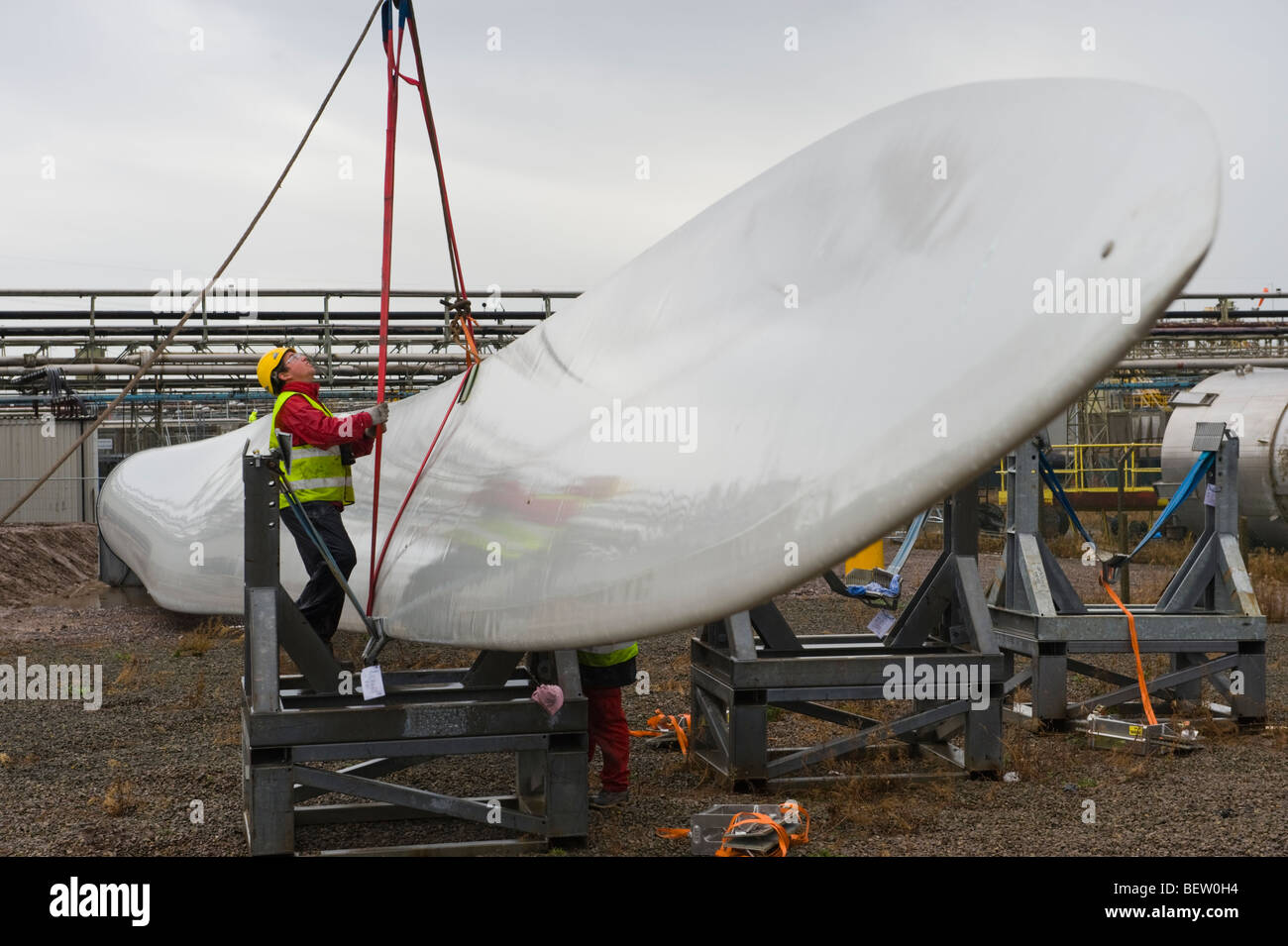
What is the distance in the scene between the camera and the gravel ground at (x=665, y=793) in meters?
4.57

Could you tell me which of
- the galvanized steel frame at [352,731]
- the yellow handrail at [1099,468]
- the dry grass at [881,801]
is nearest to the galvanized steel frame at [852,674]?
the dry grass at [881,801]

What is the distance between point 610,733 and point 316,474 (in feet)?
5.56

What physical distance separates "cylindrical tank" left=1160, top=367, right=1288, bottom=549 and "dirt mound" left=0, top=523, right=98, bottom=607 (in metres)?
15.1

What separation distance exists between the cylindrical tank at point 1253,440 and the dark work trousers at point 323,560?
12.8 meters

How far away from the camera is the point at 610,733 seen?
5.07 m

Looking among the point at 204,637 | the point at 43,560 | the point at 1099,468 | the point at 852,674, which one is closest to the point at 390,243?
the point at 852,674

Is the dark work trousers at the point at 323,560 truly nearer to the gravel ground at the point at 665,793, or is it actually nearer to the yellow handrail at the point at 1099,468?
the gravel ground at the point at 665,793

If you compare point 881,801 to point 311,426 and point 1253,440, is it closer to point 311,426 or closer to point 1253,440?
point 311,426

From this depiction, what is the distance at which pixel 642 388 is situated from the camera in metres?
3.31

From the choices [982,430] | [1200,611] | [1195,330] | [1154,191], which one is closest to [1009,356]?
[982,430]

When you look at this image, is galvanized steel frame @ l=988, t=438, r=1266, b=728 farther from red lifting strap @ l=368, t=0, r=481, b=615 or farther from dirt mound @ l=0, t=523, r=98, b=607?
dirt mound @ l=0, t=523, r=98, b=607

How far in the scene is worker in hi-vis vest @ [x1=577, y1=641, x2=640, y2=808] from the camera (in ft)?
16.2

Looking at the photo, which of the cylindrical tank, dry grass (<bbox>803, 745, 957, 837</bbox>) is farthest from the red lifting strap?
the cylindrical tank
